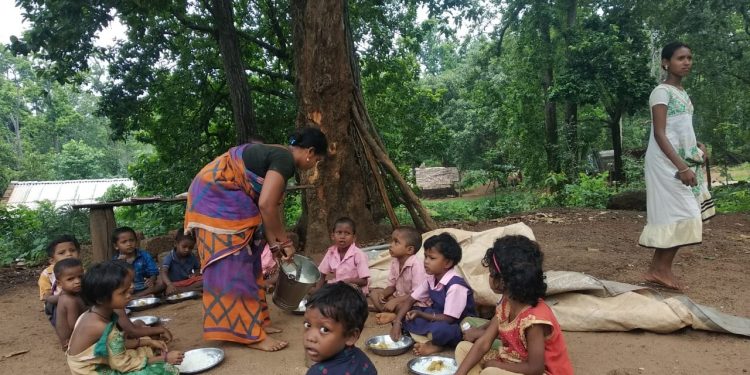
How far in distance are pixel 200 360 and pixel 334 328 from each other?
158 centimetres

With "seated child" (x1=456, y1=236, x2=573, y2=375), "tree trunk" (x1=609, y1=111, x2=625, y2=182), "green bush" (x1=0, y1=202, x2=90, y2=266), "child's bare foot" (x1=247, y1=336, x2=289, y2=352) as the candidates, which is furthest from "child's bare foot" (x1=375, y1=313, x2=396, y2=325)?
"tree trunk" (x1=609, y1=111, x2=625, y2=182)

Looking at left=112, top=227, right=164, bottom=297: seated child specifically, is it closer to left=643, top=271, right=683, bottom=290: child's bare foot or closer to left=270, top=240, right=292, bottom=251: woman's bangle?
left=270, top=240, right=292, bottom=251: woman's bangle

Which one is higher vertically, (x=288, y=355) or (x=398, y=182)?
(x=398, y=182)

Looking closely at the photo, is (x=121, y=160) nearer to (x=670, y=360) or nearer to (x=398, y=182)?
(x=398, y=182)

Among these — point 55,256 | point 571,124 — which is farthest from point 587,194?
point 55,256

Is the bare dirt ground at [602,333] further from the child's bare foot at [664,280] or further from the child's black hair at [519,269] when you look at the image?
the child's black hair at [519,269]

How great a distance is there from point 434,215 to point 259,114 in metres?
4.11

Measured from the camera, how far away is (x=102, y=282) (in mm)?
2521

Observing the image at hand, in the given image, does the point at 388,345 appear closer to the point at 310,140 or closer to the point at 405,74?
the point at 310,140

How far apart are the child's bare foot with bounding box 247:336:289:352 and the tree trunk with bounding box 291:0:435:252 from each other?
2.56 m

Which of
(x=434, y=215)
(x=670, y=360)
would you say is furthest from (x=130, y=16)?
(x=670, y=360)

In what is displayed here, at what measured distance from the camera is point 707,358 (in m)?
2.74

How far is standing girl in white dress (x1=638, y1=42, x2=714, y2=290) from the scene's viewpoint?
3553 millimetres

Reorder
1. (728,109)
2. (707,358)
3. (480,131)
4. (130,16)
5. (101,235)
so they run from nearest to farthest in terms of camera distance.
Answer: (707,358) < (101,235) < (130,16) < (728,109) < (480,131)
